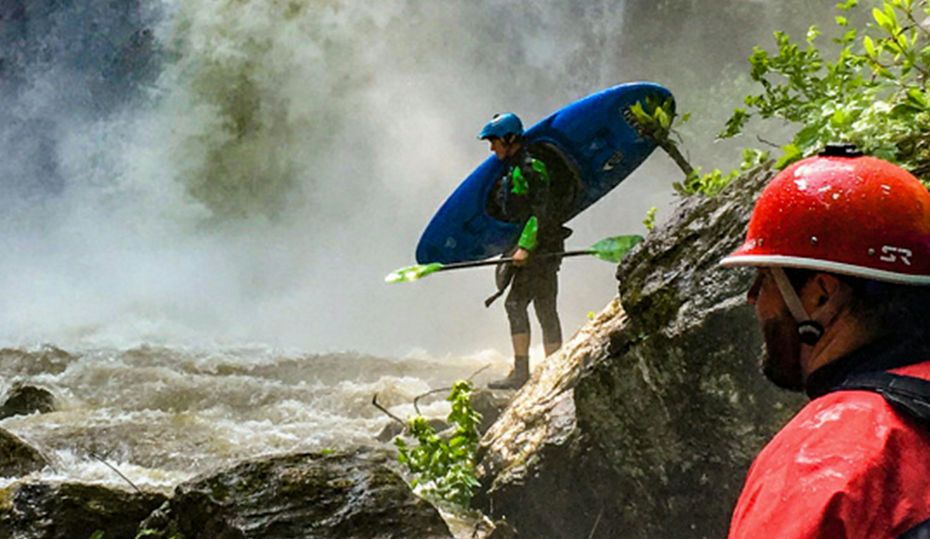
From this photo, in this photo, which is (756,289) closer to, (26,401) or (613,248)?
(613,248)

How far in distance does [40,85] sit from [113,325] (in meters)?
7.78

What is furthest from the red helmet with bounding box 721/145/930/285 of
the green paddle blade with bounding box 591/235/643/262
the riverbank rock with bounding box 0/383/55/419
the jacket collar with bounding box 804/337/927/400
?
the riverbank rock with bounding box 0/383/55/419

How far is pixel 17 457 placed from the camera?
4.91 m

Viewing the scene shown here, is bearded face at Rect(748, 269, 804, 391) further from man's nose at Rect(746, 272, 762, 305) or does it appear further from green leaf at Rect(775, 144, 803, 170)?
A: green leaf at Rect(775, 144, 803, 170)

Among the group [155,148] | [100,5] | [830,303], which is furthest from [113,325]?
[830,303]

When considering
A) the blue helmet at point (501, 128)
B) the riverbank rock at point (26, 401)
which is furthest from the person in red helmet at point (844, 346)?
the riverbank rock at point (26, 401)

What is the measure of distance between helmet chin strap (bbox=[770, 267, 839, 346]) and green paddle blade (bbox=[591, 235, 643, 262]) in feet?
14.0

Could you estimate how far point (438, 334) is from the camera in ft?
59.1

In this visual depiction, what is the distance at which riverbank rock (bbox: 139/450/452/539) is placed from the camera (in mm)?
3160

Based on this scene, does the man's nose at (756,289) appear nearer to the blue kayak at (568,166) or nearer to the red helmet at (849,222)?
the red helmet at (849,222)

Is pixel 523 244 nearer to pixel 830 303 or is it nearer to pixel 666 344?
pixel 666 344

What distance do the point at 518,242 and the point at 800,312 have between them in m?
5.15

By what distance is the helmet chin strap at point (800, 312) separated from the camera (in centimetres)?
121

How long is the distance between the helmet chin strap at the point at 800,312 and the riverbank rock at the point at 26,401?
7.80 m
